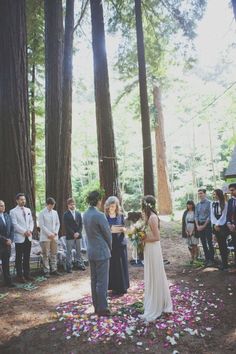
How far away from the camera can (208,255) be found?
320 inches

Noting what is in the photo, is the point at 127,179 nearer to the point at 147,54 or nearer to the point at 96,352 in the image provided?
the point at 147,54

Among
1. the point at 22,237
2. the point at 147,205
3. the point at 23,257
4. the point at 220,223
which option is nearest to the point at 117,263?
the point at 147,205

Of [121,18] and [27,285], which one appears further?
[121,18]

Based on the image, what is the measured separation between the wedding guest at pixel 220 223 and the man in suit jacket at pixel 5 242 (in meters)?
4.57

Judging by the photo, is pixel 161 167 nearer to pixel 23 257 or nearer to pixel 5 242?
pixel 23 257

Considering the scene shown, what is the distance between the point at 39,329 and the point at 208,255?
15.6 ft

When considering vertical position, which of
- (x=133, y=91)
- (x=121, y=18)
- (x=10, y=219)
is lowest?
(x=10, y=219)

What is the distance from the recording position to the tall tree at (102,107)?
9391 millimetres

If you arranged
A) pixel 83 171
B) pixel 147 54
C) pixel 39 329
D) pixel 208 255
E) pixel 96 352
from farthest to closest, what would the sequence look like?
pixel 83 171 < pixel 147 54 < pixel 208 255 < pixel 39 329 < pixel 96 352

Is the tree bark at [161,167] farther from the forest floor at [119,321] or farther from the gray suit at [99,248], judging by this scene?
the gray suit at [99,248]

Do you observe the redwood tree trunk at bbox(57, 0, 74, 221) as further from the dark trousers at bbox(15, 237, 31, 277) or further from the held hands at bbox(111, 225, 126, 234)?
the held hands at bbox(111, 225, 126, 234)

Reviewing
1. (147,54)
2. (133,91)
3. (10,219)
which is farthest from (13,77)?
(133,91)

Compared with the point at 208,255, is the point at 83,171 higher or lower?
higher

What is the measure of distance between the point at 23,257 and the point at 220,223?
178 inches
